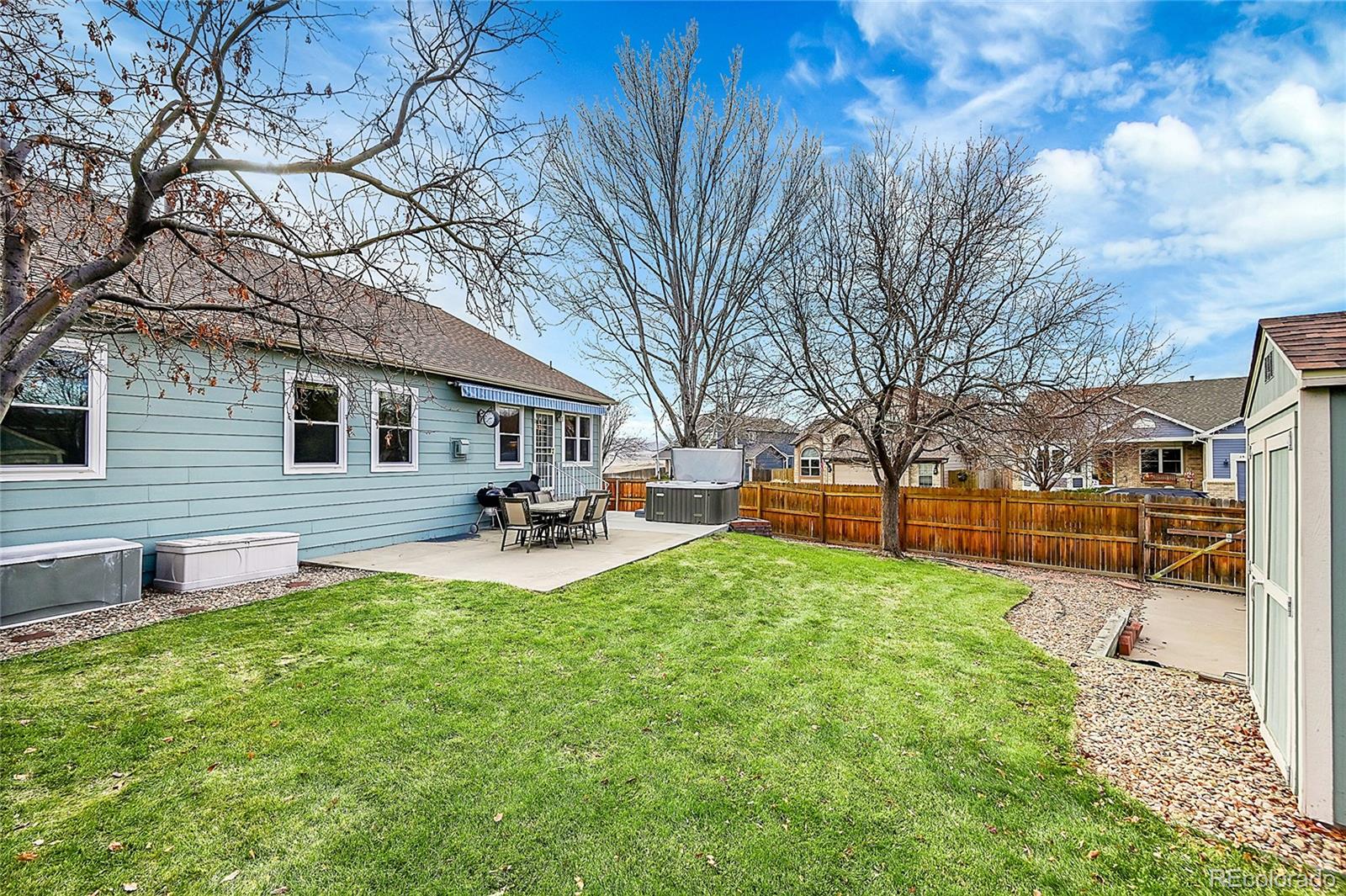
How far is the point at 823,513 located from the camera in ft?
46.3

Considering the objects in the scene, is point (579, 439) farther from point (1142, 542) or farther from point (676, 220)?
point (1142, 542)

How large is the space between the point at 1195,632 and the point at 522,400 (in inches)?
473

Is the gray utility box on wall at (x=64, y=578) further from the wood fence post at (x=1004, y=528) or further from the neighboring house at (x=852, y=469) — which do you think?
the neighboring house at (x=852, y=469)

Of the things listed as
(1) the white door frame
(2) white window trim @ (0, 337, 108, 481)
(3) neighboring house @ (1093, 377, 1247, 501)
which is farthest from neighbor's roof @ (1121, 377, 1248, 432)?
(2) white window trim @ (0, 337, 108, 481)

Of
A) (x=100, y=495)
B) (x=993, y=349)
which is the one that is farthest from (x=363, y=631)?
(x=993, y=349)

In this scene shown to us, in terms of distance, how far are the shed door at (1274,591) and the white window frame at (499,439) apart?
11.3m

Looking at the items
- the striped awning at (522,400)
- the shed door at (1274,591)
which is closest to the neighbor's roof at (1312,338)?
the shed door at (1274,591)

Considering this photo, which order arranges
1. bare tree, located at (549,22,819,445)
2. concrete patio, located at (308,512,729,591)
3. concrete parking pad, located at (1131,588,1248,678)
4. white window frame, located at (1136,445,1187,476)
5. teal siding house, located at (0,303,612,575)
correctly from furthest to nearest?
white window frame, located at (1136,445,1187,476), bare tree, located at (549,22,819,445), concrete patio, located at (308,512,729,591), concrete parking pad, located at (1131,588,1248,678), teal siding house, located at (0,303,612,575)

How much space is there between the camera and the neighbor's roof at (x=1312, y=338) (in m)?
2.77

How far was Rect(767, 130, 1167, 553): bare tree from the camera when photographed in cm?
1012

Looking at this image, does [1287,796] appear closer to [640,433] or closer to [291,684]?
[291,684]

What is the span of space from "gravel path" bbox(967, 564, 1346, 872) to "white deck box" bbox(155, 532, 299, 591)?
886 centimetres

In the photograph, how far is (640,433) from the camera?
53.3 meters

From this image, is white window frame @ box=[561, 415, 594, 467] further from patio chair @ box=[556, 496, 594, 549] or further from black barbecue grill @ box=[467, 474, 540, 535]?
patio chair @ box=[556, 496, 594, 549]
